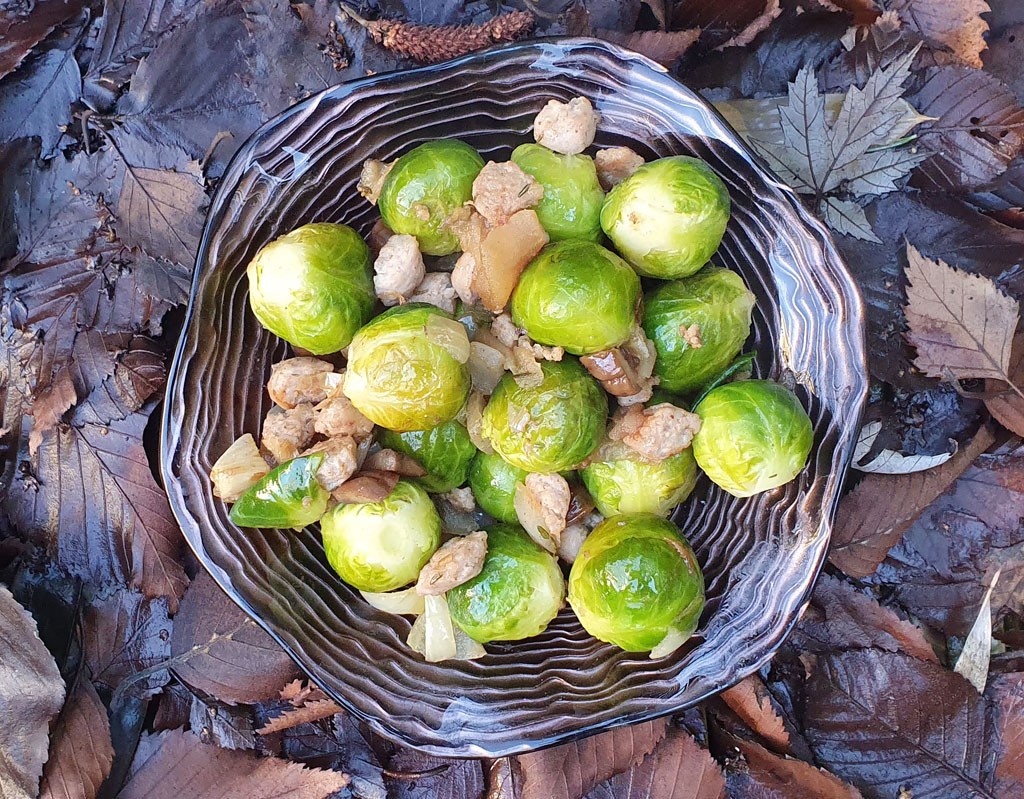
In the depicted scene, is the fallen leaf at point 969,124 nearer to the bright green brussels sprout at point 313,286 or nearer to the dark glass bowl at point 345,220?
the dark glass bowl at point 345,220

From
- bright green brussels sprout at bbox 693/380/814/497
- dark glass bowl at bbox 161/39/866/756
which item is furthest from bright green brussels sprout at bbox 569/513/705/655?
bright green brussels sprout at bbox 693/380/814/497

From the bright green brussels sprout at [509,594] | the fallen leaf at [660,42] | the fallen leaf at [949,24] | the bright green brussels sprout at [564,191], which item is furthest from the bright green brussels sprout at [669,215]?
the fallen leaf at [949,24]

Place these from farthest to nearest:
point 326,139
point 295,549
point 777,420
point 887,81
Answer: point 887,81, point 295,549, point 326,139, point 777,420

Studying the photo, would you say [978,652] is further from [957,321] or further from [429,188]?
[429,188]

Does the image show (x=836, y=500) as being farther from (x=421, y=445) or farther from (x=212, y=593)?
(x=212, y=593)

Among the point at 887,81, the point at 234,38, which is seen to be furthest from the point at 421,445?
the point at 887,81

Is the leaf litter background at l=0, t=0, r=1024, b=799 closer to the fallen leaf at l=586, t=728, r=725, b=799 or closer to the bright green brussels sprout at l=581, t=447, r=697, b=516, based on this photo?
the fallen leaf at l=586, t=728, r=725, b=799
